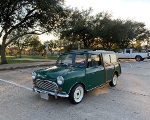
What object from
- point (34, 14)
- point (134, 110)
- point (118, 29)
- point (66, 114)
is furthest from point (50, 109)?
point (118, 29)

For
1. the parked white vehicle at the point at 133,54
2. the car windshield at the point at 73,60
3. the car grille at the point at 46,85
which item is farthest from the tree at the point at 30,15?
the parked white vehicle at the point at 133,54

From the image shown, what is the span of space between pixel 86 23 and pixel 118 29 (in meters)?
5.94

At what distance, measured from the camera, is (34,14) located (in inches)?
582

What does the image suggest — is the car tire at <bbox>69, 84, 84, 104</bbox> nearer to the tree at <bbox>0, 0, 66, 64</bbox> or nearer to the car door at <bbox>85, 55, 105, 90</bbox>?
the car door at <bbox>85, 55, 105, 90</bbox>

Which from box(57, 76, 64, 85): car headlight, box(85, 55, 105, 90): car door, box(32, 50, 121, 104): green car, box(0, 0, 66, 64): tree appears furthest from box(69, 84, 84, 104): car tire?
box(0, 0, 66, 64): tree

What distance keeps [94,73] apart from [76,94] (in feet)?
3.39

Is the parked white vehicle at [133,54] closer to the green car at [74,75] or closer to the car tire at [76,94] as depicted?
the green car at [74,75]

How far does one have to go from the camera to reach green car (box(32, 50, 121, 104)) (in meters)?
4.16

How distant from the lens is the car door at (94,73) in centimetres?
484

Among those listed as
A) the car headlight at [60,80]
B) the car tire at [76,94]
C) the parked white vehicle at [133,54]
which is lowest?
the car tire at [76,94]

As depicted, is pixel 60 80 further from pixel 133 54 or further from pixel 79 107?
pixel 133 54

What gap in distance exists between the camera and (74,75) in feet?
14.2

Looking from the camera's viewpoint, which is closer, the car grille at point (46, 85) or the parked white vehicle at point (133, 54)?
the car grille at point (46, 85)

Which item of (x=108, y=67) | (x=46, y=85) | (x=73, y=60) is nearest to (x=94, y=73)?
(x=73, y=60)
